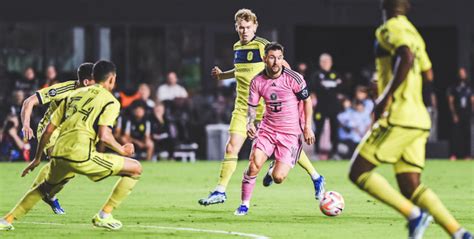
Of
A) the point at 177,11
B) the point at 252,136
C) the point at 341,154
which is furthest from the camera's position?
the point at 177,11

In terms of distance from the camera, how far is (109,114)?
38.4 feet

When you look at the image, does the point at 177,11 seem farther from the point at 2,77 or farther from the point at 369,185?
the point at 369,185

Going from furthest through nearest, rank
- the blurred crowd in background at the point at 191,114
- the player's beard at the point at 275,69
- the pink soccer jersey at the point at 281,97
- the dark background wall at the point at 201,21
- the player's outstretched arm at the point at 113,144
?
the dark background wall at the point at 201,21 < the blurred crowd in background at the point at 191,114 < the pink soccer jersey at the point at 281,97 < the player's beard at the point at 275,69 < the player's outstretched arm at the point at 113,144

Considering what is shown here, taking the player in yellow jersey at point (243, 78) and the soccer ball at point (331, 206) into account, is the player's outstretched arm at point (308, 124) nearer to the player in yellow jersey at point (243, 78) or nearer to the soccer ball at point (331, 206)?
the soccer ball at point (331, 206)

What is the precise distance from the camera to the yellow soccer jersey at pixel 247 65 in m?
15.2

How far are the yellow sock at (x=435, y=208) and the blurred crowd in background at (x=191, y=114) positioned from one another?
56.3 ft

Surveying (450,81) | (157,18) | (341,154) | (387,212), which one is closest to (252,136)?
(387,212)

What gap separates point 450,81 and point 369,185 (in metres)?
22.9

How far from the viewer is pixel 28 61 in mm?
29875

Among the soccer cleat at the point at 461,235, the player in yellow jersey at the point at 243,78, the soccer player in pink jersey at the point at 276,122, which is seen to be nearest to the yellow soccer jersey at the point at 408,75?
the soccer cleat at the point at 461,235

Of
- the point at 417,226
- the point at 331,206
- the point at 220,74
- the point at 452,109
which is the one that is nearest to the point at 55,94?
the point at 220,74

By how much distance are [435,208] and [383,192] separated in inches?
16.6

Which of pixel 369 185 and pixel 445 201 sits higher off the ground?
pixel 369 185

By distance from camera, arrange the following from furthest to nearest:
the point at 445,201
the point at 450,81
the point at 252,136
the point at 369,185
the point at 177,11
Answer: the point at 450,81 → the point at 177,11 → the point at 445,201 → the point at 252,136 → the point at 369,185
